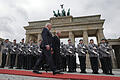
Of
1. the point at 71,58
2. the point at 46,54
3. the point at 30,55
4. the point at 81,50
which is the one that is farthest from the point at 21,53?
the point at 46,54

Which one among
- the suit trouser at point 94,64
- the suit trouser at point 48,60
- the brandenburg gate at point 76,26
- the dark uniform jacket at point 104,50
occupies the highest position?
the brandenburg gate at point 76,26

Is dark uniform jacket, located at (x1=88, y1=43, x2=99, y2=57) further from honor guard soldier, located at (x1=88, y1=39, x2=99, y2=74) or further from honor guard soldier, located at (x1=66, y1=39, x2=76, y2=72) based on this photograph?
honor guard soldier, located at (x1=66, y1=39, x2=76, y2=72)

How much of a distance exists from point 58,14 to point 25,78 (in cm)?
2549

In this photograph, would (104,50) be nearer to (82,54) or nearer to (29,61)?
(82,54)

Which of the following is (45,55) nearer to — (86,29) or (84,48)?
(84,48)

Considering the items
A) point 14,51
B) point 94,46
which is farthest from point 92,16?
point 14,51

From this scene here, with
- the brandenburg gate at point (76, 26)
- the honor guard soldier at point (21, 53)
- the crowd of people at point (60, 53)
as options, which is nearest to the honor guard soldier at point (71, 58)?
the crowd of people at point (60, 53)

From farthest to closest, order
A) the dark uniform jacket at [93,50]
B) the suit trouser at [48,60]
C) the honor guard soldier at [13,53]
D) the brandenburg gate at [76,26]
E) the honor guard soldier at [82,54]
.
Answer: the brandenburg gate at [76,26] → the honor guard soldier at [13,53] → the honor guard soldier at [82,54] → the dark uniform jacket at [93,50] → the suit trouser at [48,60]

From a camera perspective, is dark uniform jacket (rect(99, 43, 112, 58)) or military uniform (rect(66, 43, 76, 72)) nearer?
dark uniform jacket (rect(99, 43, 112, 58))

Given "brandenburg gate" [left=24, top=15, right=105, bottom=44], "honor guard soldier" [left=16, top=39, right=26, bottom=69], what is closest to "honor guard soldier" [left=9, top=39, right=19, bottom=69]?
"honor guard soldier" [left=16, top=39, right=26, bottom=69]

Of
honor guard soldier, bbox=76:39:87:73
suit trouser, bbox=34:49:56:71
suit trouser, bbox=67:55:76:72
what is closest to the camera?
suit trouser, bbox=34:49:56:71

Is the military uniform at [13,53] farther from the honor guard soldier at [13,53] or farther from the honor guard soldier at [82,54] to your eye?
the honor guard soldier at [82,54]

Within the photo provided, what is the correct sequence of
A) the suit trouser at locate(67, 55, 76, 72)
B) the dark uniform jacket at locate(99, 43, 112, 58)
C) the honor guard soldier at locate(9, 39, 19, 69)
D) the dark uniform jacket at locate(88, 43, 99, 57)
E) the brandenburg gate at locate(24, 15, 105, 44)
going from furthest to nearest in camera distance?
the brandenburg gate at locate(24, 15, 105, 44) < the honor guard soldier at locate(9, 39, 19, 69) < the suit trouser at locate(67, 55, 76, 72) < the dark uniform jacket at locate(88, 43, 99, 57) < the dark uniform jacket at locate(99, 43, 112, 58)

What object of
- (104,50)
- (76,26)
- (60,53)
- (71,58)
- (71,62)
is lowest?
(71,62)
